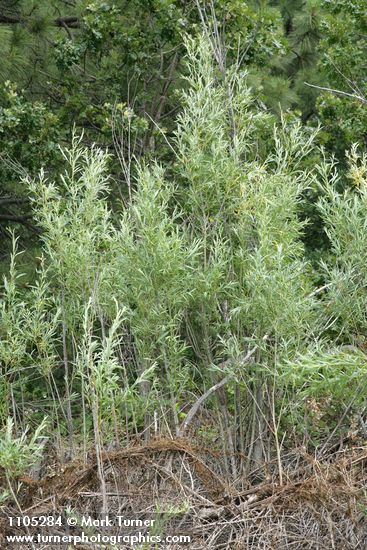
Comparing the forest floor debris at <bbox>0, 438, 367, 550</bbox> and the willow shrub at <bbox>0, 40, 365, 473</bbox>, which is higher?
the willow shrub at <bbox>0, 40, 365, 473</bbox>

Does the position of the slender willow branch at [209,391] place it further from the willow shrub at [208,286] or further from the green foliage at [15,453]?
the green foliage at [15,453]

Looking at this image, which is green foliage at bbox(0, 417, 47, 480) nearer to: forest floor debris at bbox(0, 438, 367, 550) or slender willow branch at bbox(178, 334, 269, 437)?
forest floor debris at bbox(0, 438, 367, 550)

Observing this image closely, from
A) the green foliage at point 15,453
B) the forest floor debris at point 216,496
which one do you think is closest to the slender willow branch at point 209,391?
the forest floor debris at point 216,496

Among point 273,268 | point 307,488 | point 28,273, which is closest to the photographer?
point 307,488

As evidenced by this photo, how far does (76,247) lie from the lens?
600cm

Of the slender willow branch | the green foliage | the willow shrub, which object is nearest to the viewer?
the green foliage

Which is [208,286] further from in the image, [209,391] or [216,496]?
[216,496]

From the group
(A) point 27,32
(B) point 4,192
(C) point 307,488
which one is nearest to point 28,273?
(B) point 4,192

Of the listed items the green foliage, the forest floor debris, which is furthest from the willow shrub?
the green foliage

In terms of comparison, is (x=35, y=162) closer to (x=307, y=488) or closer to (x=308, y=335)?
(x=308, y=335)

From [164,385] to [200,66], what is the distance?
193 cm

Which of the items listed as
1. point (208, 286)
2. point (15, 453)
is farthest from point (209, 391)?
point (15, 453)

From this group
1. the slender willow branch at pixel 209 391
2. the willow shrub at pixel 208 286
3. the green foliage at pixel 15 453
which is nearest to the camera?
the green foliage at pixel 15 453

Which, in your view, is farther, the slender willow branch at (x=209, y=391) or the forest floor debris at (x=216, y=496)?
the slender willow branch at (x=209, y=391)
